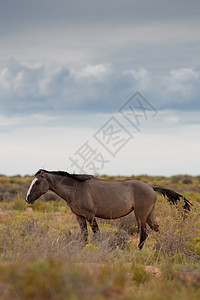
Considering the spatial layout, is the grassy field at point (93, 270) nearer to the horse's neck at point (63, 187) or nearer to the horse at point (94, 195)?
the horse at point (94, 195)

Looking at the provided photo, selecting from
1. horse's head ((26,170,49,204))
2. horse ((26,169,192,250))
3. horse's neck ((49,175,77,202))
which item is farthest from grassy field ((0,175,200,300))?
horse's neck ((49,175,77,202))

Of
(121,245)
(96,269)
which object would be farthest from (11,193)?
(96,269)

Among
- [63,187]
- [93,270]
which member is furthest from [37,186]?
[93,270]

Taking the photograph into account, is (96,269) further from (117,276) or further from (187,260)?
(187,260)

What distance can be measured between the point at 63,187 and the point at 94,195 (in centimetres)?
83

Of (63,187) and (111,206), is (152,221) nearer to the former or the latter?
(111,206)

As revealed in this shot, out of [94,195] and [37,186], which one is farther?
[94,195]

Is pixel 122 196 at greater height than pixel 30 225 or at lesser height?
greater

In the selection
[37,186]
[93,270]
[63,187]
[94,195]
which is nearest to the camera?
[93,270]

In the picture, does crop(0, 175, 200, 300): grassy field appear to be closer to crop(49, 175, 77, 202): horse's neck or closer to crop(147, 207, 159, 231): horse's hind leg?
crop(147, 207, 159, 231): horse's hind leg

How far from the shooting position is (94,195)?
10367 millimetres

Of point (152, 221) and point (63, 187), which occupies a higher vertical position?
point (63, 187)

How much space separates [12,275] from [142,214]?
607 cm

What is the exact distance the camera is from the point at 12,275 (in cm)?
514
